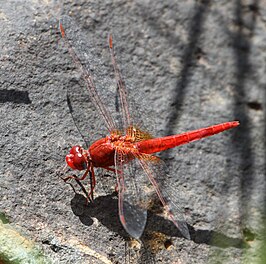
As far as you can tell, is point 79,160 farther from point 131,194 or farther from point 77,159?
point 131,194

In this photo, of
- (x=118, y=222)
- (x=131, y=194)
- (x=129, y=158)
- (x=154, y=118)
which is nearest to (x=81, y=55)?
(x=154, y=118)

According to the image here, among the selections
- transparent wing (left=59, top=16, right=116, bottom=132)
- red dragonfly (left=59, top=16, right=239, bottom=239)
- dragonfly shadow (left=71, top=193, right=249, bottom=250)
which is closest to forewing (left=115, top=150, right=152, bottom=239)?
red dragonfly (left=59, top=16, right=239, bottom=239)

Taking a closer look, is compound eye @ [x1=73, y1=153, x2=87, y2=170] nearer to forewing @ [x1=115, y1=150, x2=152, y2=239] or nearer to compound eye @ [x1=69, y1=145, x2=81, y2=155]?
compound eye @ [x1=69, y1=145, x2=81, y2=155]

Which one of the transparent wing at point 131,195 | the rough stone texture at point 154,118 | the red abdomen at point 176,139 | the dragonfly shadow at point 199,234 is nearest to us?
the transparent wing at point 131,195

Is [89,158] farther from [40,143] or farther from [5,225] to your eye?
[5,225]

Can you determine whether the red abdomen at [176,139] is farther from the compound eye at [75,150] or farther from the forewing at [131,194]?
the compound eye at [75,150]

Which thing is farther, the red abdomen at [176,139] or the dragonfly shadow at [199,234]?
the red abdomen at [176,139]

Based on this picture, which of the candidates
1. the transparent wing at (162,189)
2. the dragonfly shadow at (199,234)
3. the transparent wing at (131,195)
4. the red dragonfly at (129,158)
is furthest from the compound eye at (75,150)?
the dragonfly shadow at (199,234)

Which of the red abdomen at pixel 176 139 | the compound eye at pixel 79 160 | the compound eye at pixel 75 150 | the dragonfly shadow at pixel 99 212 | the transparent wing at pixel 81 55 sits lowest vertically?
the dragonfly shadow at pixel 99 212

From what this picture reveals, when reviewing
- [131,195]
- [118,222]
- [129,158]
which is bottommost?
[118,222]
